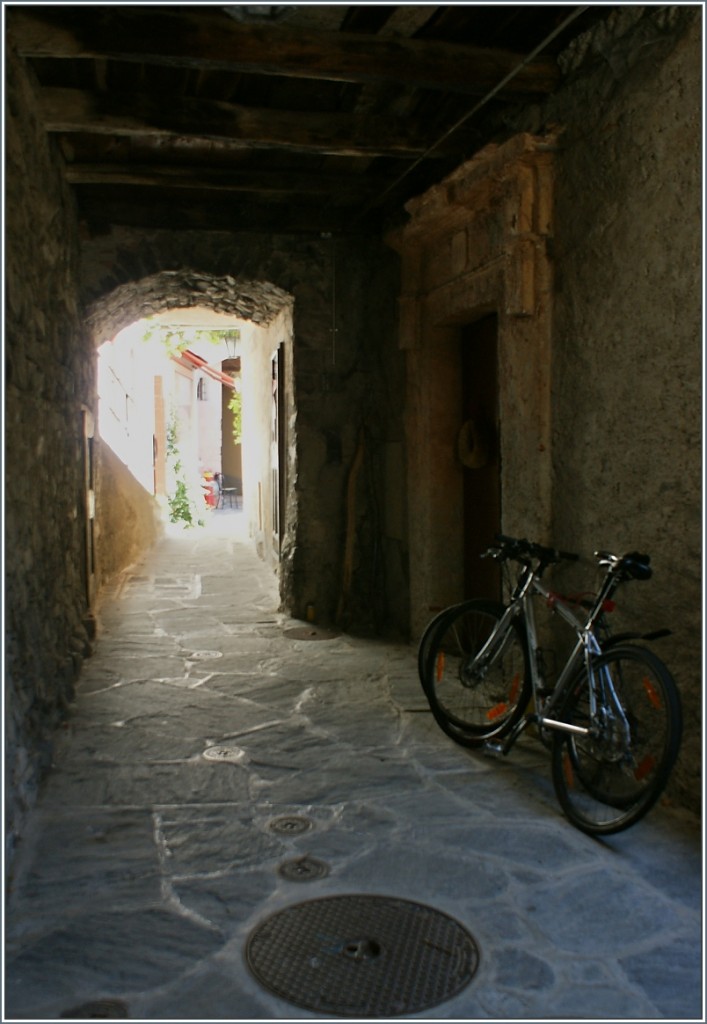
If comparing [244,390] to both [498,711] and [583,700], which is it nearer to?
[498,711]

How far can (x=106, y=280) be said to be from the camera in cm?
690

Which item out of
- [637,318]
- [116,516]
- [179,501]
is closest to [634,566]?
[637,318]

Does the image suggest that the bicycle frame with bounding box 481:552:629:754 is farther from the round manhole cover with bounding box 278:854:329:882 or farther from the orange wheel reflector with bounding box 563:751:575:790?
the round manhole cover with bounding box 278:854:329:882

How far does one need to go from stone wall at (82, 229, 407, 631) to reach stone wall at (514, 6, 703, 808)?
2957 mm

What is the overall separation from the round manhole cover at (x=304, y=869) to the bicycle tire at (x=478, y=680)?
145 centimetres

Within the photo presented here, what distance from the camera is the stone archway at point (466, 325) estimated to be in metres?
4.63

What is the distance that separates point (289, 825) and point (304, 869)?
→ 0.37 metres

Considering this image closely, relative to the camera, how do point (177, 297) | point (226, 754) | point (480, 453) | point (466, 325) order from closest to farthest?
point (226, 754) < point (480, 453) < point (466, 325) < point (177, 297)

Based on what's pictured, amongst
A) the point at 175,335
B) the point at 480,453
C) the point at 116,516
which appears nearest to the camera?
the point at 480,453

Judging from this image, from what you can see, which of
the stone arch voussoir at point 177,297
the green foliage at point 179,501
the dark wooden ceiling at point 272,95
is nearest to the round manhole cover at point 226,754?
the dark wooden ceiling at point 272,95

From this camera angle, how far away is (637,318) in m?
3.86

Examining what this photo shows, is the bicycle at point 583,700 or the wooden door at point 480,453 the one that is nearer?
the bicycle at point 583,700

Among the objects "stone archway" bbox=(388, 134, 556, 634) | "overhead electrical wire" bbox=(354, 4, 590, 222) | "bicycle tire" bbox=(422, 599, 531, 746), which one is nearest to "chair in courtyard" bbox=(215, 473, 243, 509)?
"stone archway" bbox=(388, 134, 556, 634)

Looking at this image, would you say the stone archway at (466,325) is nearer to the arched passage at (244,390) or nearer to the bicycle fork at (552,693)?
the bicycle fork at (552,693)
